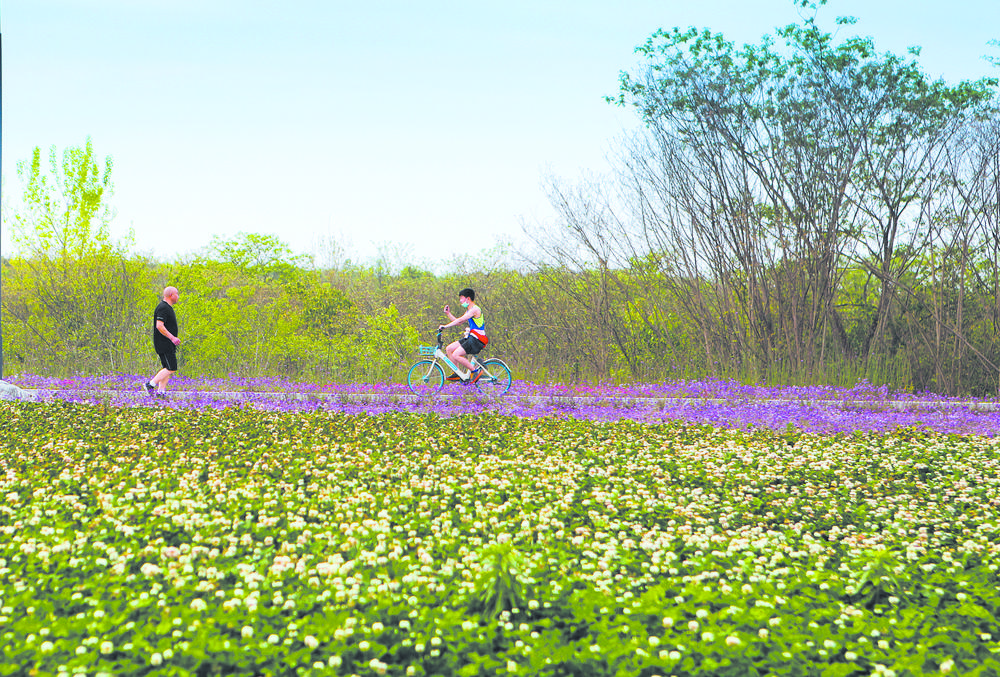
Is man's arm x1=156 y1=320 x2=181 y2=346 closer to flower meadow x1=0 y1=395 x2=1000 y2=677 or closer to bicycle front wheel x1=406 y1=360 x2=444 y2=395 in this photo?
bicycle front wheel x1=406 y1=360 x2=444 y2=395

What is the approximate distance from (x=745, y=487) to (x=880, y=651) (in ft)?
9.63

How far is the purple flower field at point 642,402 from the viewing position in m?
9.77

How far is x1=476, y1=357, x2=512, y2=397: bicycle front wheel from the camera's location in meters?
13.1

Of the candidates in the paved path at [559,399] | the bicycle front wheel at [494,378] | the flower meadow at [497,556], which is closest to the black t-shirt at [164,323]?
the paved path at [559,399]

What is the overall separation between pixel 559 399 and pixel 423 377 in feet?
8.63

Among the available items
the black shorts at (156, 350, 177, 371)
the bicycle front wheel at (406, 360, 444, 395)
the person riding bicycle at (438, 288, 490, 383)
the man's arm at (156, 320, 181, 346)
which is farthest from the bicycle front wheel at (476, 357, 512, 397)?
the black shorts at (156, 350, 177, 371)

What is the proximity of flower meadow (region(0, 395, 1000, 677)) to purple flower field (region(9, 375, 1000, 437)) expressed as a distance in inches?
64.7

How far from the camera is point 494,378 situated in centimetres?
1305

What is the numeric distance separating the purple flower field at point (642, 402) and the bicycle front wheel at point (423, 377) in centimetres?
20

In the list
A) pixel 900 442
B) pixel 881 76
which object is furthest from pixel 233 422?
pixel 881 76

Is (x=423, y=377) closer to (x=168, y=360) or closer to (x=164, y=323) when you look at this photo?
(x=168, y=360)

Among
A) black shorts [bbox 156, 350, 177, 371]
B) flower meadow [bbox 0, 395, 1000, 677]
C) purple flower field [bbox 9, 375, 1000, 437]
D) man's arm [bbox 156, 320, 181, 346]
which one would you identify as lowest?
flower meadow [bbox 0, 395, 1000, 677]

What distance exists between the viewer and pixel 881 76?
13.7m

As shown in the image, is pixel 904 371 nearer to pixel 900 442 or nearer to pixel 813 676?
pixel 900 442
